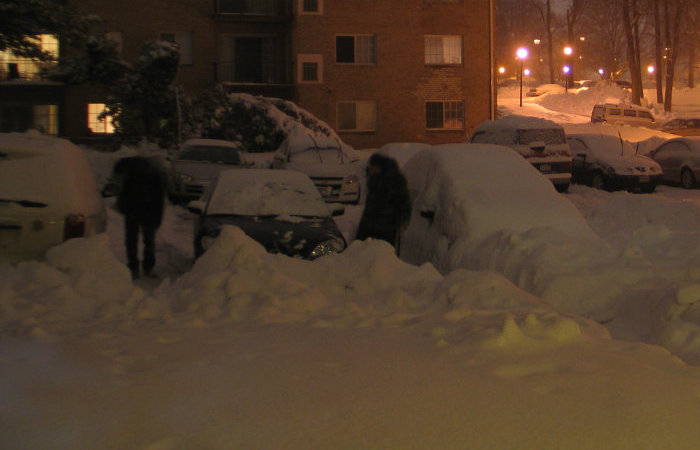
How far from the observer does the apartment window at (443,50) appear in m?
33.6

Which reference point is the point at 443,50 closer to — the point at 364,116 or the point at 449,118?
the point at 449,118

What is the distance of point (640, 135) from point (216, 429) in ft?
125

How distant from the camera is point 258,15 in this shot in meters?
32.8

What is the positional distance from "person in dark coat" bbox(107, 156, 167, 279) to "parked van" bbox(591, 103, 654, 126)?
39.6 metres

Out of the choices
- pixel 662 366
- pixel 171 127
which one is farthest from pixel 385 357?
pixel 171 127

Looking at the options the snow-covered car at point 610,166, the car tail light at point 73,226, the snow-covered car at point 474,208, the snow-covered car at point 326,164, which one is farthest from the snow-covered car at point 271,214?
the snow-covered car at point 610,166

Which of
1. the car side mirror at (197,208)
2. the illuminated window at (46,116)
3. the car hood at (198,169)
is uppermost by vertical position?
the illuminated window at (46,116)

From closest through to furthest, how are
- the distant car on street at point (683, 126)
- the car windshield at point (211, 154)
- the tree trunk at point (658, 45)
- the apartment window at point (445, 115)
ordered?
the car windshield at point (211, 154)
the apartment window at point (445, 115)
the distant car on street at point (683, 126)
the tree trunk at point (658, 45)

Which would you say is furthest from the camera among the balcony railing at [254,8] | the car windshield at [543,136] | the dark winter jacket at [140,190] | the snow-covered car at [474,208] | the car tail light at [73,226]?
the balcony railing at [254,8]

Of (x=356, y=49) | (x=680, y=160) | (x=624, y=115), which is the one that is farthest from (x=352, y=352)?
(x=624, y=115)

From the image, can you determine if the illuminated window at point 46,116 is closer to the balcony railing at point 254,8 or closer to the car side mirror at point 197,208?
the balcony railing at point 254,8

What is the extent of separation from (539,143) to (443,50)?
52.6 ft

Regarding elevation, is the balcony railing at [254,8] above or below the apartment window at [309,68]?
above

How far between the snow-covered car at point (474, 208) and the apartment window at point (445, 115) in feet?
78.6
